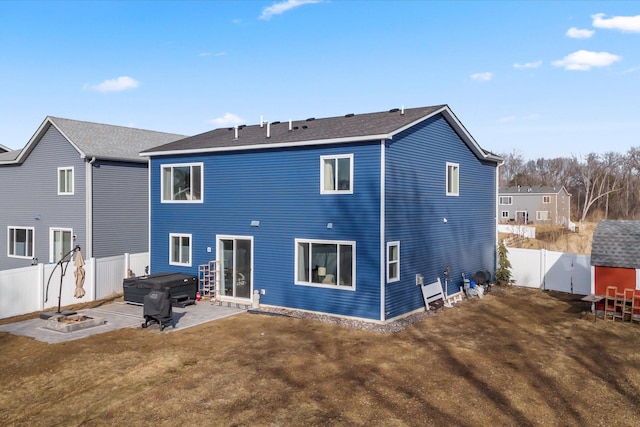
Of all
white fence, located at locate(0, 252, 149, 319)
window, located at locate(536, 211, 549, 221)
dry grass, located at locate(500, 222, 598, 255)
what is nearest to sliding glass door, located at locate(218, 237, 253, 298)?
white fence, located at locate(0, 252, 149, 319)

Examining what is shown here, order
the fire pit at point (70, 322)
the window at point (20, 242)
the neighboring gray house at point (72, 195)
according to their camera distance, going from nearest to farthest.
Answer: the fire pit at point (70, 322), the neighboring gray house at point (72, 195), the window at point (20, 242)

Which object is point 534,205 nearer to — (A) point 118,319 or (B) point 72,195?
(B) point 72,195

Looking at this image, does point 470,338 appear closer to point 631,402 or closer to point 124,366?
point 631,402

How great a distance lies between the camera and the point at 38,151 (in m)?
22.7

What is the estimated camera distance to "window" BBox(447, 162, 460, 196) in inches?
741

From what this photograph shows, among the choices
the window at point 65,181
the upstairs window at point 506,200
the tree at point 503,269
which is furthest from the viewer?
the upstairs window at point 506,200

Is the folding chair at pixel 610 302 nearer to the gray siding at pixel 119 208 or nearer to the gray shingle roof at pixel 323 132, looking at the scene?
the gray shingle roof at pixel 323 132

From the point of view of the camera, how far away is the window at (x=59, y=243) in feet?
70.6

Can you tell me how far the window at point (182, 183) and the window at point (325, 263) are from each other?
521cm

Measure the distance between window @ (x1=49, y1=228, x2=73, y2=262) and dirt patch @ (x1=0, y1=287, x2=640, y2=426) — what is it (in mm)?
8758

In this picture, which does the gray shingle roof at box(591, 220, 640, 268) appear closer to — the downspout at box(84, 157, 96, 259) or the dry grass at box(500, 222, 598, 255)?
the dry grass at box(500, 222, 598, 255)

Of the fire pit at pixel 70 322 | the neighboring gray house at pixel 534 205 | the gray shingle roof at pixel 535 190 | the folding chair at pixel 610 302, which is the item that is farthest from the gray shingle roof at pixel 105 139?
the gray shingle roof at pixel 535 190

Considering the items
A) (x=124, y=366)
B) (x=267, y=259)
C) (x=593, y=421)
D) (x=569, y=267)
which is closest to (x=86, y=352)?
(x=124, y=366)

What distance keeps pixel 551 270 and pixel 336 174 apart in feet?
38.4
